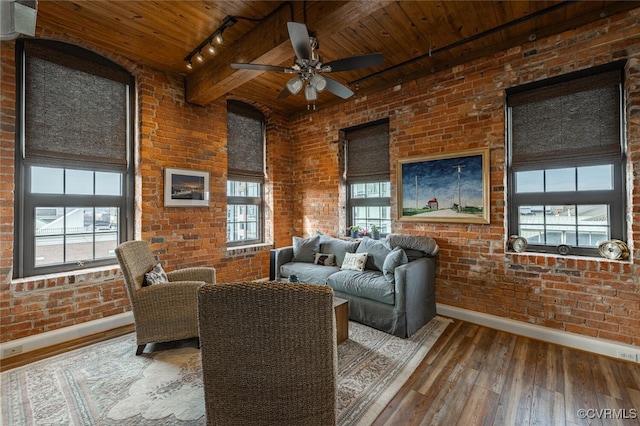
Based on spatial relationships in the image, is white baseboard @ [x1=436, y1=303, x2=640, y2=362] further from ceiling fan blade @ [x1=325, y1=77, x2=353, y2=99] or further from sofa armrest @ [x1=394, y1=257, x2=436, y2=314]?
ceiling fan blade @ [x1=325, y1=77, x2=353, y2=99]

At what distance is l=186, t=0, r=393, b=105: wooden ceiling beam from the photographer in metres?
2.14

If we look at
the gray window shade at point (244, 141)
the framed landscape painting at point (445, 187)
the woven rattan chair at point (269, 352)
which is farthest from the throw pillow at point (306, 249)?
the woven rattan chair at point (269, 352)

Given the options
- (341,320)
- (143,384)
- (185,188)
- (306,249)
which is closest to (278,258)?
(306,249)

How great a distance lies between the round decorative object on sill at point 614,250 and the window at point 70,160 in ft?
16.5

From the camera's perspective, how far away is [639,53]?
7.70 feet

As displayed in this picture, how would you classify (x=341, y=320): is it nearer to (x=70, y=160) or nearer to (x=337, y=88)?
(x=337, y=88)

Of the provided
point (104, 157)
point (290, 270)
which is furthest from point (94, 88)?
point (290, 270)

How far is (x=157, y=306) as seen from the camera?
245cm

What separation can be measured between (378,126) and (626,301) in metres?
3.27

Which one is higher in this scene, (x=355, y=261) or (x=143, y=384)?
(x=355, y=261)

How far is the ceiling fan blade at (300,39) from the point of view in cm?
189

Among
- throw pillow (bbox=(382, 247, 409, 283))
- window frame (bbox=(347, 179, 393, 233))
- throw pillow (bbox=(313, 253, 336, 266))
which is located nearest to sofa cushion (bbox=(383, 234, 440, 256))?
throw pillow (bbox=(382, 247, 409, 283))

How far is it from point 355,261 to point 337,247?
0.52 meters

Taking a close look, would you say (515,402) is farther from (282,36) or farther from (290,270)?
(282,36)
